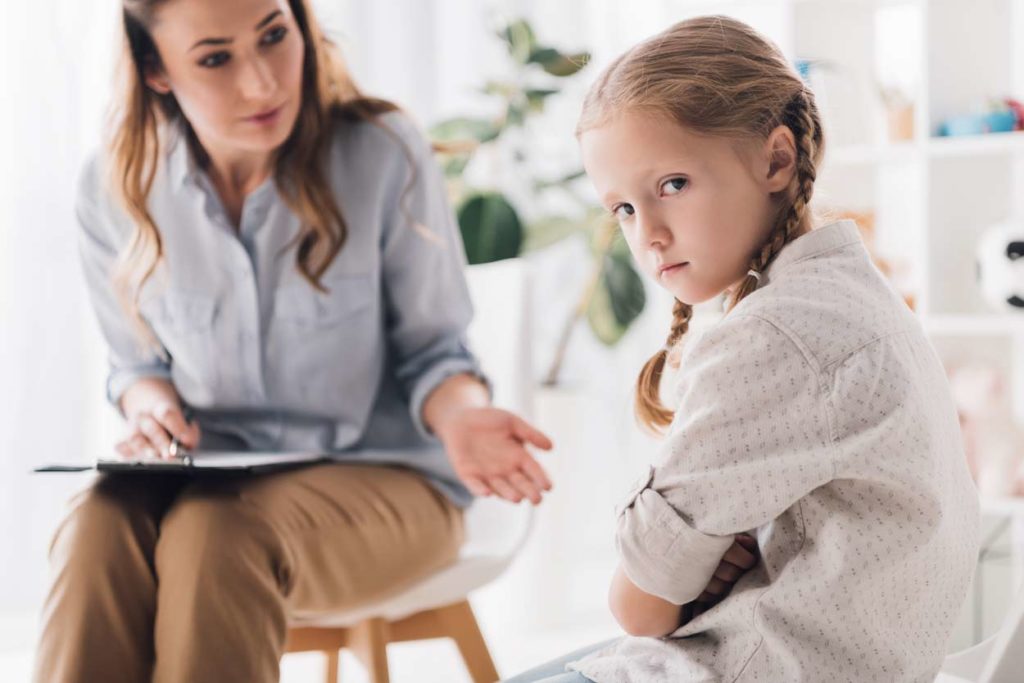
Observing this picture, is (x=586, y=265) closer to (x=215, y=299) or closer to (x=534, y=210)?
(x=534, y=210)

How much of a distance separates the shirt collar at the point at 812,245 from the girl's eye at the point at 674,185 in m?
0.09

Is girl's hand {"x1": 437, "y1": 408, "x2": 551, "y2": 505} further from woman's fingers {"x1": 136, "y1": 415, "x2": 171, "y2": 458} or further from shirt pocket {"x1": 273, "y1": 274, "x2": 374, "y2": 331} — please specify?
woman's fingers {"x1": 136, "y1": 415, "x2": 171, "y2": 458}

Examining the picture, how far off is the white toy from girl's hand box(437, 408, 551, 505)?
1.28 m

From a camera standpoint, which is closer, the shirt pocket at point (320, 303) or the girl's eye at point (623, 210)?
the girl's eye at point (623, 210)

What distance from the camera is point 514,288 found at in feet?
5.56

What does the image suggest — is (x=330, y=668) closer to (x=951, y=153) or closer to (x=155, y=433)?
(x=155, y=433)

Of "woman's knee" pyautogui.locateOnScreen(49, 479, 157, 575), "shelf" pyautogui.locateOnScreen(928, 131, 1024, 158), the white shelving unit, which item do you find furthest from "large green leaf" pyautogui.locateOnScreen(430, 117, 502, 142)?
"woman's knee" pyautogui.locateOnScreen(49, 479, 157, 575)

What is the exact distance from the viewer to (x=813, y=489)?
28.9 inches

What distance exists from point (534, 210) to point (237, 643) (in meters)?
2.02

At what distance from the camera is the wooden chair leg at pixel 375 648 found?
4.57 ft

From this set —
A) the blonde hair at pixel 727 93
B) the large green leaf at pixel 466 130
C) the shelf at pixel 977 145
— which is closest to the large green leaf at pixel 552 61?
the large green leaf at pixel 466 130

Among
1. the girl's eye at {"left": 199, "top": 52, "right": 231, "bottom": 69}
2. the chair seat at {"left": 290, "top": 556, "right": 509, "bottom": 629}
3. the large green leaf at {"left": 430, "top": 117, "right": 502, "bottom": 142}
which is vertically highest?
the girl's eye at {"left": 199, "top": 52, "right": 231, "bottom": 69}

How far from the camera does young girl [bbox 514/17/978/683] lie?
0.73m

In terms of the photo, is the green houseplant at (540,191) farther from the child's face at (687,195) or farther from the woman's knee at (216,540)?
the child's face at (687,195)
